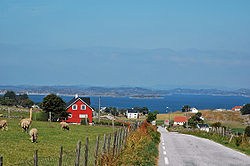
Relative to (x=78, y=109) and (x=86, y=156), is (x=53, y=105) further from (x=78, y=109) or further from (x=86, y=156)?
(x=86, y=156)

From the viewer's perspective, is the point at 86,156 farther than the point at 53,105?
No

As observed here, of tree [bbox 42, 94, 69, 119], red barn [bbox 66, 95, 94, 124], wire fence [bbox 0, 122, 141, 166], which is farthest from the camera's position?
red barn [bbox 66, 95, 94, 124]

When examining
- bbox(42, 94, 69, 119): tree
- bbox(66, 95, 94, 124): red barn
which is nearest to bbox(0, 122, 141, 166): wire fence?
bbox(42, 94, 69, 119): tree

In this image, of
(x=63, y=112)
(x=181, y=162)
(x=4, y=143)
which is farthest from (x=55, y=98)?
(x=181, y=162)

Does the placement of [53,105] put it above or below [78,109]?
above

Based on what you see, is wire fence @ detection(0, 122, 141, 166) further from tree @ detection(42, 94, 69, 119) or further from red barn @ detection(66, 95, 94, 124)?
red barn @ detection(66, 95, 94, 124)

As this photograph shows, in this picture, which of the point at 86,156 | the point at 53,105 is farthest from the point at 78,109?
the point at 86,156

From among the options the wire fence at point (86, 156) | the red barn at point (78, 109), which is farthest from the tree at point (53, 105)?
the wire fence at point (86, 156)

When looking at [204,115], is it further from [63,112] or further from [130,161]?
[130,161]

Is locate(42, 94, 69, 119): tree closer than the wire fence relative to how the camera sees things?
No

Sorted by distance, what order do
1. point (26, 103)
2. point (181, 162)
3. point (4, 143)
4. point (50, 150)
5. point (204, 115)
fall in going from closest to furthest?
point (181, 162)
point (50, 150)
point (4, 143)
point (26, 103)
point (204, 115)

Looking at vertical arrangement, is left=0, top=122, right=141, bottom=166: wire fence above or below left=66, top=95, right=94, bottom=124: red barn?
above

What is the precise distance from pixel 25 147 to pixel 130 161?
290 inches

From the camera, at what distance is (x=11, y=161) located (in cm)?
1478
